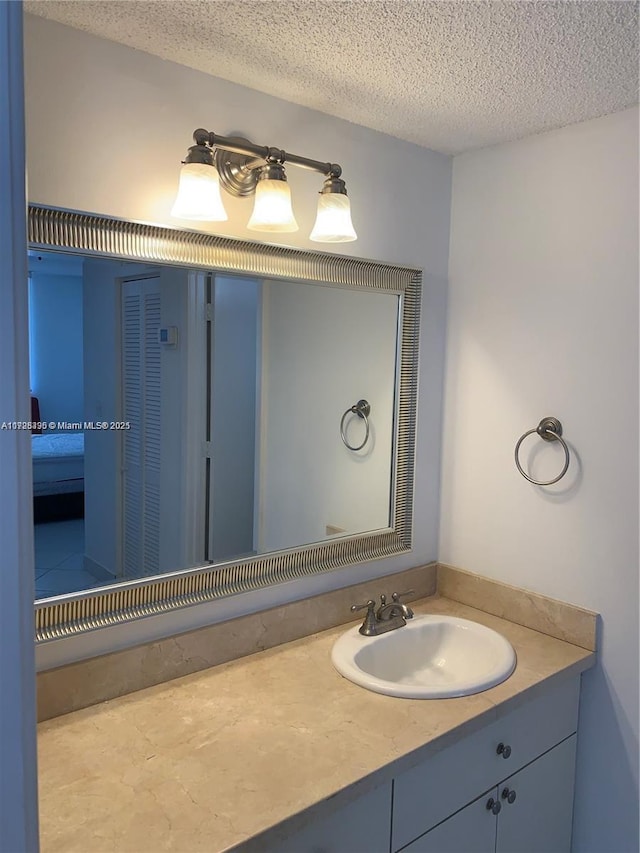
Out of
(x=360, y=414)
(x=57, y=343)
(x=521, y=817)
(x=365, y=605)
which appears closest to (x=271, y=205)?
(x=57, y=343)

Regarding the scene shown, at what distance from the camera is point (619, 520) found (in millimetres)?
1719

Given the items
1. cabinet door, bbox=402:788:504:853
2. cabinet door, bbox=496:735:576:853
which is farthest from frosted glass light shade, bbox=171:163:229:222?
cabinet door, bbox=496:735:576:853

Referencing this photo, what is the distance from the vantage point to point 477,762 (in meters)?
1.51

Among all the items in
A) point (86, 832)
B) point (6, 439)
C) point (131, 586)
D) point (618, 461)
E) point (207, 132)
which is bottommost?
point (86, 832)

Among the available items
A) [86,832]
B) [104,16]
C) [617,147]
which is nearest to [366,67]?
[104,16]

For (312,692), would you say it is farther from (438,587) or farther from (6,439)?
(6,439)

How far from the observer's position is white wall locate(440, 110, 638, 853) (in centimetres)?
171

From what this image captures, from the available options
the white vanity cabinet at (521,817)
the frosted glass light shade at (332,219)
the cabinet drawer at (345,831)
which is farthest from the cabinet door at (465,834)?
the frosted glass light shade at (332,219)

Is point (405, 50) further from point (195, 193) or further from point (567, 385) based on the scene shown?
point (567, 385)

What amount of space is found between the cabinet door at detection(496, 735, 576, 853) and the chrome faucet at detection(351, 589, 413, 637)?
0.46 metres

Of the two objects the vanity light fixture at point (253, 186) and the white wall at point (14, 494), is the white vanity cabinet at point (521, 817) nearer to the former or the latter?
the white wall at point (14, 494)

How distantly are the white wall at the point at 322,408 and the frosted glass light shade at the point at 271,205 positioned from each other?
199 mm

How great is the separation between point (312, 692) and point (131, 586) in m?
0.48

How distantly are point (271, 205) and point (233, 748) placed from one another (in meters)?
1.15
